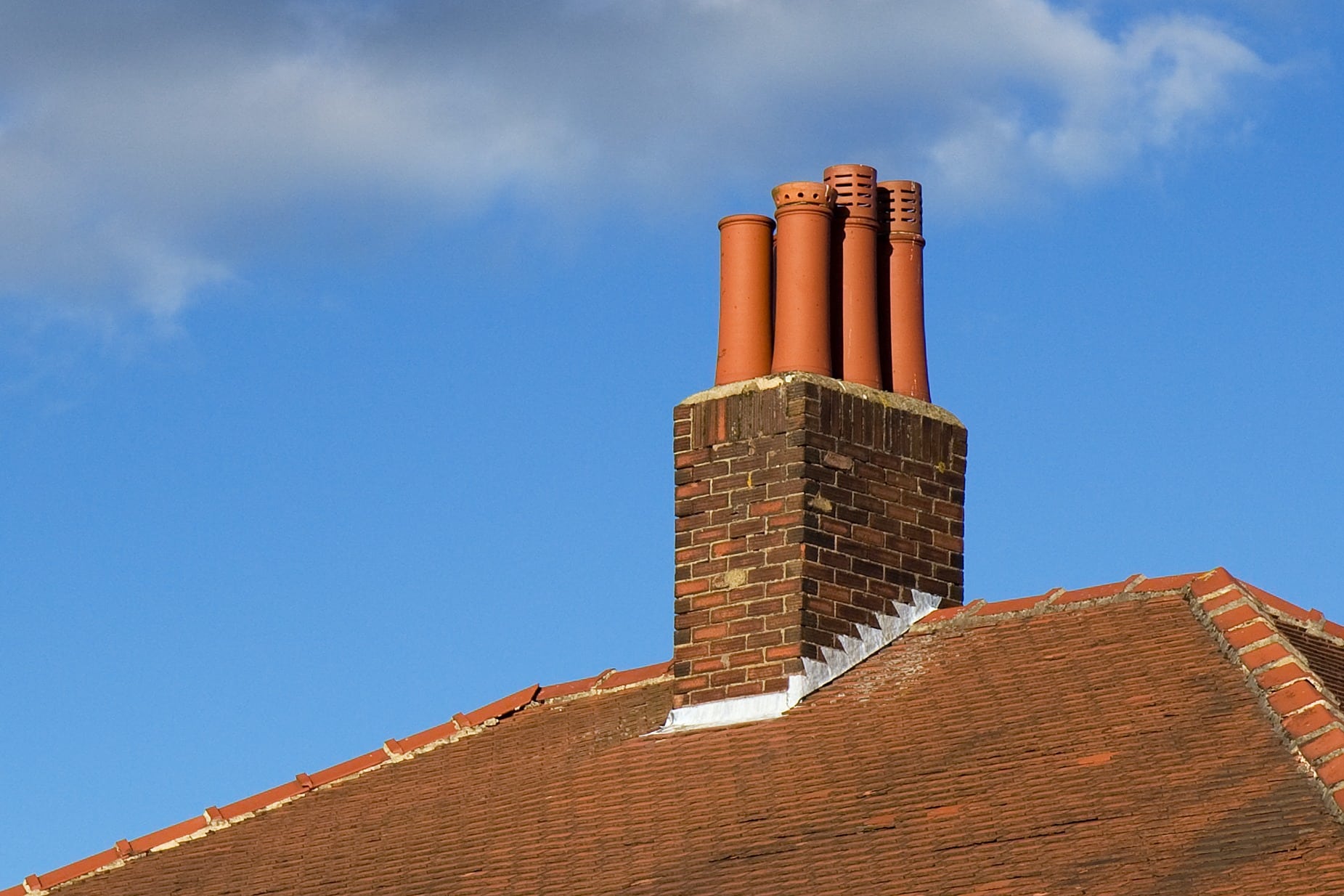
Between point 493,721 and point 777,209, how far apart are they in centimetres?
382

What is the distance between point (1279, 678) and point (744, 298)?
15.8 ft

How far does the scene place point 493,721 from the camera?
53.9 feet

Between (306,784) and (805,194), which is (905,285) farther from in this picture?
(306,784)

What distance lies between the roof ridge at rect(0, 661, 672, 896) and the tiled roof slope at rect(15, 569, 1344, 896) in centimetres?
5

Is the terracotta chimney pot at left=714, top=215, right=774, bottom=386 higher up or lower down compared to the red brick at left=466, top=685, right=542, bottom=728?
higher up

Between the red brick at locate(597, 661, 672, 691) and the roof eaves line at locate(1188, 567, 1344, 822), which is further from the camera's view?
the red brick at locate(597, 661, 672, 691)

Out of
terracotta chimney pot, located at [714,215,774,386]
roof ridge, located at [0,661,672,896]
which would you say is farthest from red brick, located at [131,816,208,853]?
terracotta chimney pot, located at [714,215,774,386]

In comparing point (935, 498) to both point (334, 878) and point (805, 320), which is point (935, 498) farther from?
point (334, 878)

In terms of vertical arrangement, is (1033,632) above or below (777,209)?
below

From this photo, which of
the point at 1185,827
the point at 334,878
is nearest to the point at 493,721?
Result: the point at 334,878

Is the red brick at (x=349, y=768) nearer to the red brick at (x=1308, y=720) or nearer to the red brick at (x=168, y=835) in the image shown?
the red brick at (x=168, y=835)

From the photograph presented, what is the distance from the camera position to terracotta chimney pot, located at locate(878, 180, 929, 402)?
1612 centimetres

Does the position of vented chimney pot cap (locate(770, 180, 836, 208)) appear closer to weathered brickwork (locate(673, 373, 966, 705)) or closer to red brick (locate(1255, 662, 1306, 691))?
weathered brickwork (locate(673, 373, 966, 705))

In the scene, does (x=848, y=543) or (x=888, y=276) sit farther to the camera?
(x=888, y=276)
